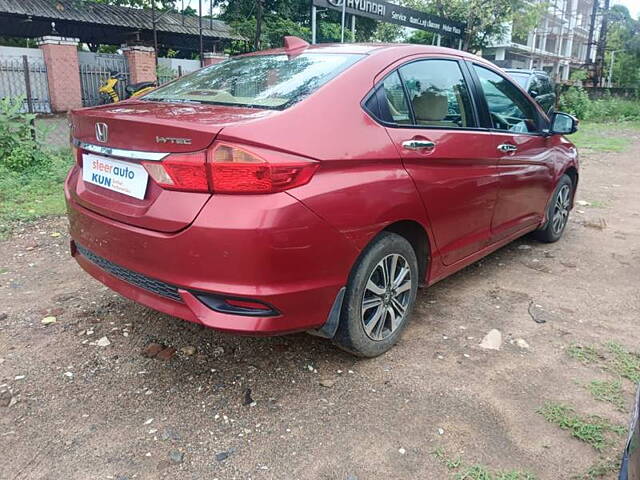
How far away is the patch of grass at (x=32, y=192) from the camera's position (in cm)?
555

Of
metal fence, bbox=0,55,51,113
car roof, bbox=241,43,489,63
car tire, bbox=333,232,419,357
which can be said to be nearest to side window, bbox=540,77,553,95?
car roof, bbox=241,43,489,63

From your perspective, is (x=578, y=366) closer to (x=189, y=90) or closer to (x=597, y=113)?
(x=189, y=90)

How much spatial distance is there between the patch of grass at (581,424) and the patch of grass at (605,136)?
10.8 metres

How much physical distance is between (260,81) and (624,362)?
2.51 m

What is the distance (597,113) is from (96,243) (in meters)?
21.2

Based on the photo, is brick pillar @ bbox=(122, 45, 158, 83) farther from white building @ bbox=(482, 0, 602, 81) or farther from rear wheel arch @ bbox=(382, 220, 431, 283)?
white building @ bbox=(482, 0, 602, 81)

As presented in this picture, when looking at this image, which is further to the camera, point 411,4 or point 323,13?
point 411,4

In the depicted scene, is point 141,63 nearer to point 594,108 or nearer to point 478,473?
point 478,473

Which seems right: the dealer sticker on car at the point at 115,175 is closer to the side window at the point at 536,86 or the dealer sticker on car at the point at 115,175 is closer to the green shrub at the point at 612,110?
the side window at the point at 536,86

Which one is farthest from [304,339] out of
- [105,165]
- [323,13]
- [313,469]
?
[323,13]

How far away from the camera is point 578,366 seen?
2.92 m

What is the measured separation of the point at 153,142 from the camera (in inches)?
90.8

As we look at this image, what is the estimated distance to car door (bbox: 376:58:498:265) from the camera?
2.84m

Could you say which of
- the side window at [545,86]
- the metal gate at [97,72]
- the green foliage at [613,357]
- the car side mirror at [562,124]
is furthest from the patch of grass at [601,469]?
the metal gate at [97,72]
